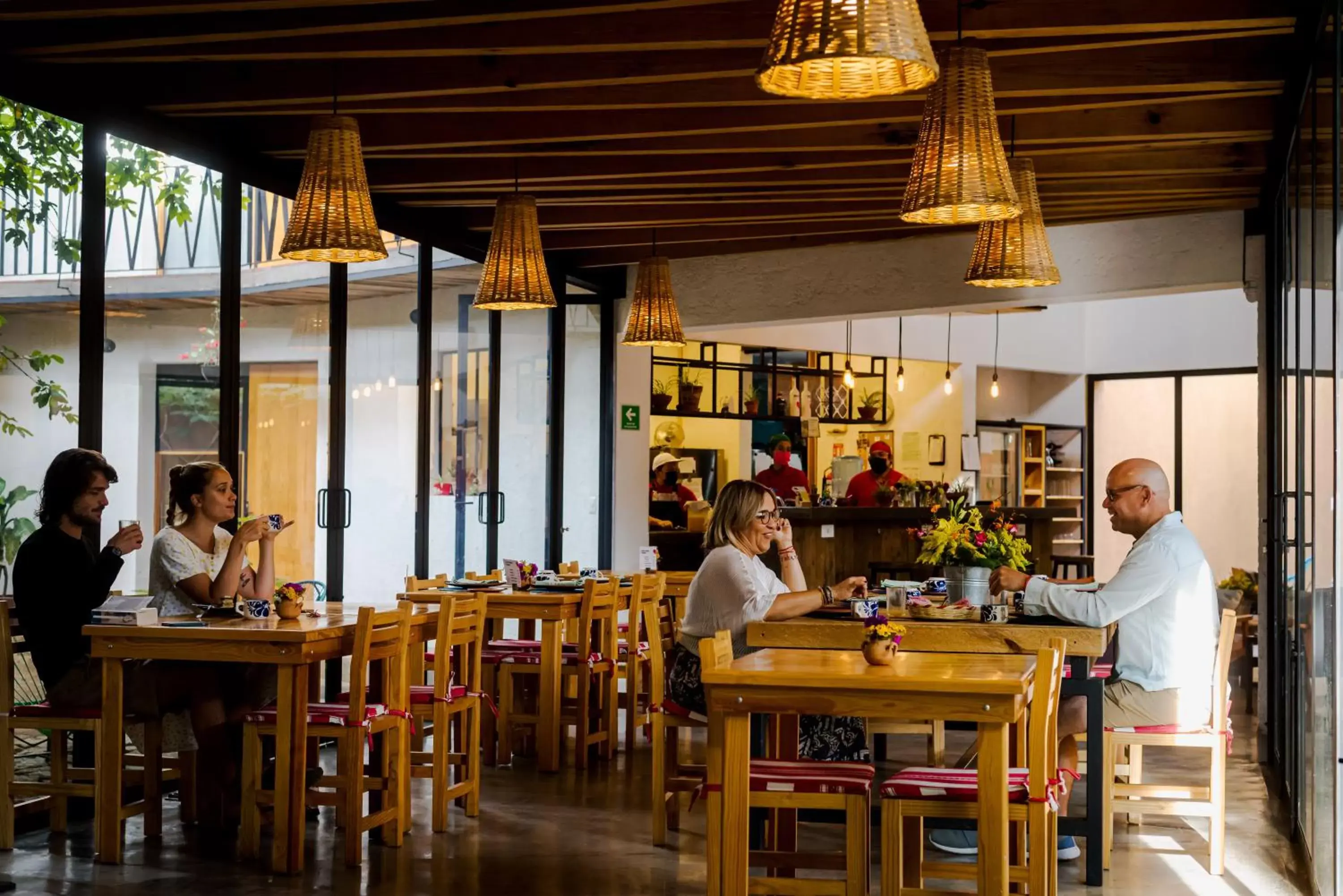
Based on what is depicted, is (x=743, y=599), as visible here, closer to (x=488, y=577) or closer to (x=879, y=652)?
(x=879, y=652)

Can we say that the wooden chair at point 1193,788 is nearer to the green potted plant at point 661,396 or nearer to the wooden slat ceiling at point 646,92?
the wooden slat ceiling at point 646,92

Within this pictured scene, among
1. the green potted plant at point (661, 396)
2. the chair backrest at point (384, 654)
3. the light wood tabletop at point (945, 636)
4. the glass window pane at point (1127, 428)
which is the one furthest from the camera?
the glass window pane at point (1127, 428)

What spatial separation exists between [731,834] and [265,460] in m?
4.41

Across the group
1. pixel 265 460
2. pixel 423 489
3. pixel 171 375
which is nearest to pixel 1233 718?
pixel 423 489

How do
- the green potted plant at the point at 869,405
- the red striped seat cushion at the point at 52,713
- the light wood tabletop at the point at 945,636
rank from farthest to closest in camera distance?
the green potted plant at the point at 869,405
the red striped seat cushion at the point at 52,713
the light wood tabletop at the point at 945,636

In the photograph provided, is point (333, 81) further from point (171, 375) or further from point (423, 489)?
point (423, 489)

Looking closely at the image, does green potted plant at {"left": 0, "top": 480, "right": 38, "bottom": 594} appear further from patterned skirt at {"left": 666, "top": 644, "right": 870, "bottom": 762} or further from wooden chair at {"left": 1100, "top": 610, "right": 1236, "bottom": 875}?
wooden chair at {"left": 1100, "top": 610, "right": 1236, "bottom": 875}

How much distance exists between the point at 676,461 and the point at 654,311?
18.9 feet

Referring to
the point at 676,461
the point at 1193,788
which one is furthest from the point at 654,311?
the point at 676,461

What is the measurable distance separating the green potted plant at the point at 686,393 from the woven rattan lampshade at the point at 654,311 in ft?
17.3

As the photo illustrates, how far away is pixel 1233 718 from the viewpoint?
31.2 feet

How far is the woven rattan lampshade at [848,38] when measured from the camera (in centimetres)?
295

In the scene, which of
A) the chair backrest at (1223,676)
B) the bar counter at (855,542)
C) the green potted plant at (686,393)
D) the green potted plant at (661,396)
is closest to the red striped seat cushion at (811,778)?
the chair backrest at (1223,676)

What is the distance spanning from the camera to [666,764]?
5.75m
